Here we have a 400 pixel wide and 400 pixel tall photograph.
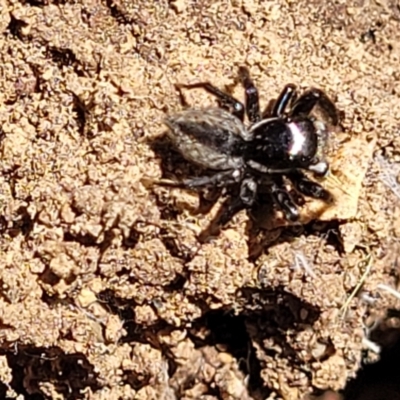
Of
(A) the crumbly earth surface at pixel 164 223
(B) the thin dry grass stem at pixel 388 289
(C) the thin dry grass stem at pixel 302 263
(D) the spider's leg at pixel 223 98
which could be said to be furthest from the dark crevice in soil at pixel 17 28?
(B) the thin dry grass stem at pixel 388 289

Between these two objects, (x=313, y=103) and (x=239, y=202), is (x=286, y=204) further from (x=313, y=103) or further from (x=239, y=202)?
(x=313, y=103)

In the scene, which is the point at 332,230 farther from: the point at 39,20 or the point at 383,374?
the point at 39,20

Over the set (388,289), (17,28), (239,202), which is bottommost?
(388,289)

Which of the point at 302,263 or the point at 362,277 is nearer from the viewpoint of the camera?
the point at 302,263

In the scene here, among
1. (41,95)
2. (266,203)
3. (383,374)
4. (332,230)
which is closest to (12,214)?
(41,95)

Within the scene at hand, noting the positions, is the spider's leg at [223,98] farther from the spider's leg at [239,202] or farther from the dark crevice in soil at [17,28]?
the dark crevice in soil at [17,28]

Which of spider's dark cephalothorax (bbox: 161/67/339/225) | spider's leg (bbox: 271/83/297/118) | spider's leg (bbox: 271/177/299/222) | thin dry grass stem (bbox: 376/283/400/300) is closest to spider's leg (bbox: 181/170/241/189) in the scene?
spider's dark cephalothorax (bbox: 161/67/339/225)

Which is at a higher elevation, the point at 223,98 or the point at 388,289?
the point at 223,98

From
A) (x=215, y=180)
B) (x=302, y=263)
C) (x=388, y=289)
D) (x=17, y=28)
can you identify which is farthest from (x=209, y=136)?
(x=388, y=289)
